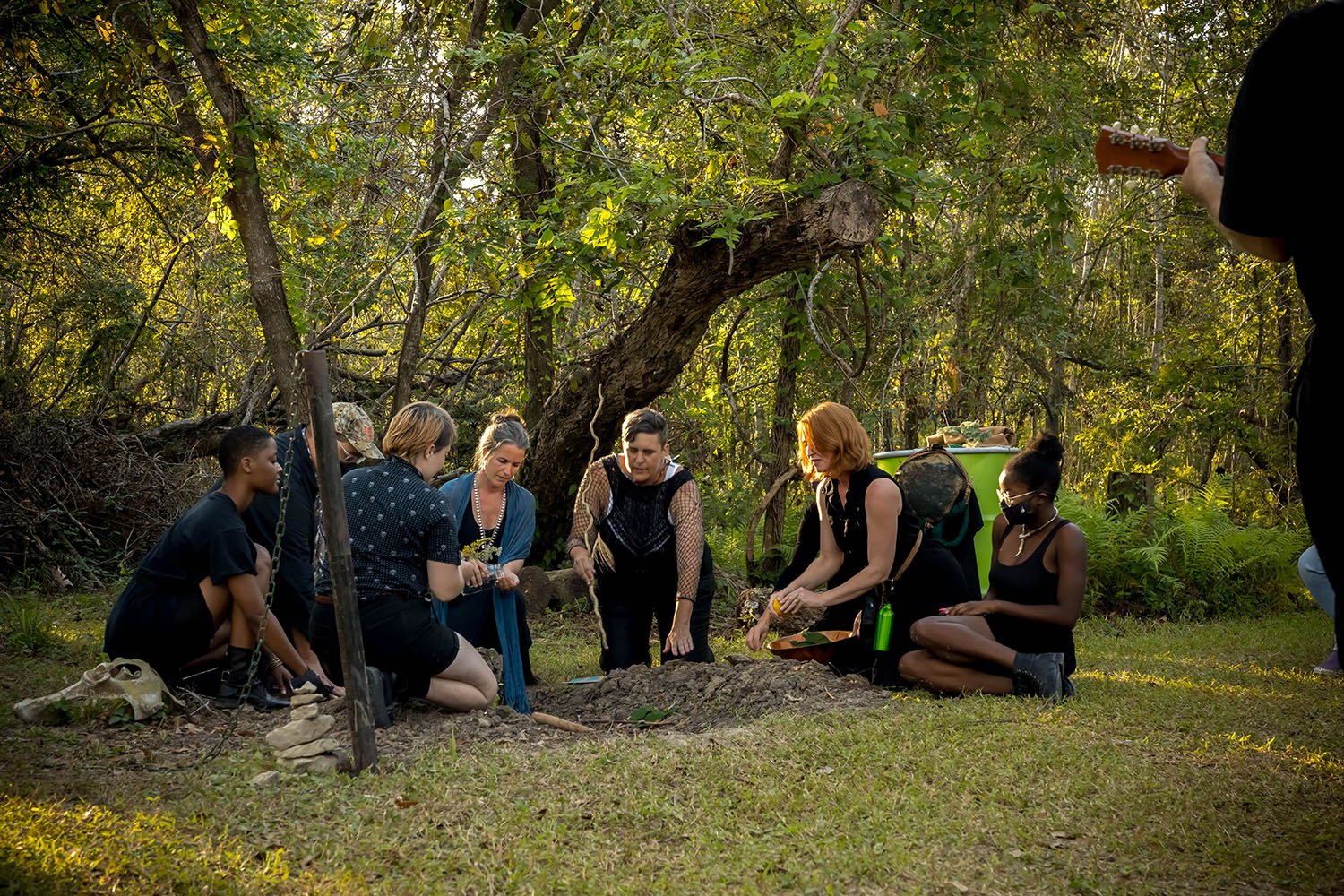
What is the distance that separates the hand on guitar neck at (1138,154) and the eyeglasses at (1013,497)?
96.6 inches

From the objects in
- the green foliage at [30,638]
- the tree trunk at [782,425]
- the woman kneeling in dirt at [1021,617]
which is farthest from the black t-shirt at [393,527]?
the tree trunk at [782,425]

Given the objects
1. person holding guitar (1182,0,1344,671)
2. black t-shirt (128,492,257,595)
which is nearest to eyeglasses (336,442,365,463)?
black t-shirt (128,492,257,595)

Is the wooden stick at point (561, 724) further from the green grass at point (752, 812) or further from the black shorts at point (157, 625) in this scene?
the black shorts at point (157, 625)

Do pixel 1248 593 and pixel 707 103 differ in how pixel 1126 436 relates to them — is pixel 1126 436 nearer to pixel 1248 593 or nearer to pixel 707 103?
pixel 1248 593

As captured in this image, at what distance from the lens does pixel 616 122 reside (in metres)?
9.27

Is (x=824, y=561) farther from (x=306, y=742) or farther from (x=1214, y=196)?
(x=1214, y=196)

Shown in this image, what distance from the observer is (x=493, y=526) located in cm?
635

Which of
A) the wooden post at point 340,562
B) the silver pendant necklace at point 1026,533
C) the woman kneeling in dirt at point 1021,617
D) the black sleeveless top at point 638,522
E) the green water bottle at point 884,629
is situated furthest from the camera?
the black sleeveless top at point 638,522

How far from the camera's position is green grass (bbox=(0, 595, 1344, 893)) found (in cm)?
321

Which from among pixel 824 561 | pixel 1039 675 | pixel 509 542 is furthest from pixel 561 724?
pixel 1039 675

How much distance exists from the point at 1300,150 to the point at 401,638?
3967mm

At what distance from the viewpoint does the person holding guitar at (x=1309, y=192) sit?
2430mm

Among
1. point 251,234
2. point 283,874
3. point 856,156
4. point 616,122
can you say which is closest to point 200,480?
point 251,234

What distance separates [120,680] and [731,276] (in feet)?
16.7
